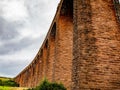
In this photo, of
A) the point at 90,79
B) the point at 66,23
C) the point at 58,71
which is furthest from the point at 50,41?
the point at 90,79

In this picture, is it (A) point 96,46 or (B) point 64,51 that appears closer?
(A) point 96,46

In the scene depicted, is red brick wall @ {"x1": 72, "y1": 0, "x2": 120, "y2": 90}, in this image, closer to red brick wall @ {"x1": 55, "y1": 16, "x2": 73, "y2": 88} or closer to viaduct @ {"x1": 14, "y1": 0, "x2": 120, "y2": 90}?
viaduct @ {"x1": 14, "y1": 0, "x2": 120, "y2": 90}

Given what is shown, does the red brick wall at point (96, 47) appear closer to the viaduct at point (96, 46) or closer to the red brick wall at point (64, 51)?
the viaduct at point (96, 46)

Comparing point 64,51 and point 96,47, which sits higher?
point 64,51

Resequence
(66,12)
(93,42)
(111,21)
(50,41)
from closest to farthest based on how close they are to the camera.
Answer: (93,42) < (111,21) < (66,12) < (50,41)

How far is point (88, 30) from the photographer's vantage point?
24.7 ft

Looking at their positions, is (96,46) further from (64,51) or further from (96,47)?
(64,51)

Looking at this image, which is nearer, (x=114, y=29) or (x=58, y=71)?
(x=114, y=29)

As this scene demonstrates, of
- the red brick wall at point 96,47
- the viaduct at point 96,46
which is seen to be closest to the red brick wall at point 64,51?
the viaduct at point 96,46

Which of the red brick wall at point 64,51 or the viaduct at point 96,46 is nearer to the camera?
the viaduct at point 96,46

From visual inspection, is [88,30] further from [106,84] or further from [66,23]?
[66,23]

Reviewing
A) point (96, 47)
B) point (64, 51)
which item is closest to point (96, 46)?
point (96, 47)

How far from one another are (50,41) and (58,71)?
4510 millimetres

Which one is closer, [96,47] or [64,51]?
[96,47]
